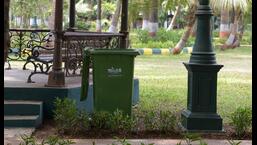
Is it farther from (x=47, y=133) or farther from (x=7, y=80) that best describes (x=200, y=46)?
(x=7, y=80)

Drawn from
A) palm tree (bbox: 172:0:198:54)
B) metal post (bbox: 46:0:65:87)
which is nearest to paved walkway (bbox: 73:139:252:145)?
metal post (bbox: 46:0:65:87)

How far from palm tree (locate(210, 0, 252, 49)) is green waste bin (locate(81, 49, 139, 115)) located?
47.6 feet

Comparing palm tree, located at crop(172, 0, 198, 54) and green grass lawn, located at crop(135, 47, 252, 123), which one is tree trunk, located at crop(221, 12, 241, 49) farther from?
green grass lawn, located at crop(135, 47, 252, 123)

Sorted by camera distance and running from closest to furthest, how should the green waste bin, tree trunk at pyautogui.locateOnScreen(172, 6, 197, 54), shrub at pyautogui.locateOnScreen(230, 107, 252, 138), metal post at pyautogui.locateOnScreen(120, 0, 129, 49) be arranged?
shrub at pyautogui.locateOnScreen(230, 107, 252, 138)
the green waste bin
metal post at pyautogui.locateOnScreen(120, 0, 129, 49)
tree trunk at pyautogui.locateOnScreen(172, 6, 197, 54)

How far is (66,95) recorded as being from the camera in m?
8.07

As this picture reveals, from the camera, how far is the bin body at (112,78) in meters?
7.55

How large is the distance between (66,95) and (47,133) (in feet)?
3.09

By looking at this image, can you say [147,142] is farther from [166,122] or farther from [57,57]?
[57,57]

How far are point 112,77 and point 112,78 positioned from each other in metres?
0.02

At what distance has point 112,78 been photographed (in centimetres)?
759

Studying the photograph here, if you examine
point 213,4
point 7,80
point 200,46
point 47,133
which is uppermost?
point 213,4

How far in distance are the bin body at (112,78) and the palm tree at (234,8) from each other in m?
14.5

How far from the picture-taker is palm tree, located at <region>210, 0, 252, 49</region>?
848 inches
